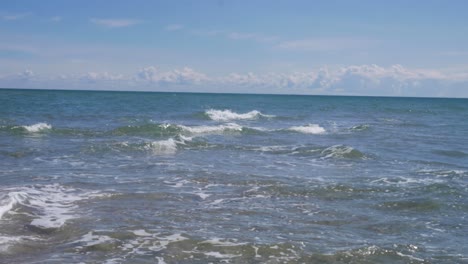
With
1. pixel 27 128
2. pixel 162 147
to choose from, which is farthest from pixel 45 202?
pixel 27 128

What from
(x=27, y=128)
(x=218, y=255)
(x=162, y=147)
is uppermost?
(x=27, y=128)

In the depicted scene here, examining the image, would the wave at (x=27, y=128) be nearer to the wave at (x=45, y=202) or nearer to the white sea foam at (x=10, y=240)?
the wave at (x=45, y=202)

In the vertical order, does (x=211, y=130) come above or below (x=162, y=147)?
above

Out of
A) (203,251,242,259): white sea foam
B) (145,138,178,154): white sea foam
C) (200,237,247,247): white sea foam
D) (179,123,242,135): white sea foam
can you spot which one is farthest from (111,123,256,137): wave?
(203,251,242,259): white sea foam

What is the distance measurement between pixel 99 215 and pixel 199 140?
47.1ft

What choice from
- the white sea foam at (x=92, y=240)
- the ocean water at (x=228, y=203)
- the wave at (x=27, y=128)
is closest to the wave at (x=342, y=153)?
the ocean water at (x=228, y=203)

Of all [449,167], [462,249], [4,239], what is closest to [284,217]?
[462,249]

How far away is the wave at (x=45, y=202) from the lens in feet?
33.6

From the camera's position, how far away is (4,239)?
8805mm

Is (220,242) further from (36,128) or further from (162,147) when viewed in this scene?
(36,128)

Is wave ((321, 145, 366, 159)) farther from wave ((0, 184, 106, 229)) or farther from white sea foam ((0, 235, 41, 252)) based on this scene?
white sea foam ((0, 235, 41, 252))

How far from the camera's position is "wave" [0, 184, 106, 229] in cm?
1023

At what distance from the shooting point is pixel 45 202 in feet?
38.2

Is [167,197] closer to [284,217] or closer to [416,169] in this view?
[284,217]
